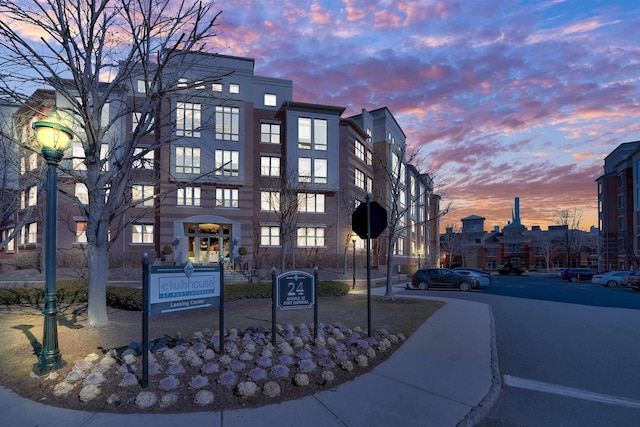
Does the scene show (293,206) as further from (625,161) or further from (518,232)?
(518,232)

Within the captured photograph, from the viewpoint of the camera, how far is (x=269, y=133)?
109ft

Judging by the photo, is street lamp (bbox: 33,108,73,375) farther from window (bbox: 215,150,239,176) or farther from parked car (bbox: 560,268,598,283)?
parked car (bbox: 560,268,598,283)

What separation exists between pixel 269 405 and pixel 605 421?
4.13m

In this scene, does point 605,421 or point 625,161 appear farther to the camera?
point 625,161

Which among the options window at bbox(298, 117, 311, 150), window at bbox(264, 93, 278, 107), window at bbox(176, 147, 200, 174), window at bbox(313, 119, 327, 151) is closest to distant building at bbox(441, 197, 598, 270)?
window at bbox(313, 119, 327, 151)

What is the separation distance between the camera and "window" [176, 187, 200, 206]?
99.5ft

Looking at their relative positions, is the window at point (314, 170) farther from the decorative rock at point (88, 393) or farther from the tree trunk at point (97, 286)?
the decorative rock at point (88, 393)

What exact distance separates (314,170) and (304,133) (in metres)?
3.36

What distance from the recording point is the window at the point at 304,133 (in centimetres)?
3328

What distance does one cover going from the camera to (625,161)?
48.6 meters

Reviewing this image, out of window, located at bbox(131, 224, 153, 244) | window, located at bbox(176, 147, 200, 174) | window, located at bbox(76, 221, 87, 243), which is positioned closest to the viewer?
window, located at bbox(76, 221, 87, 243)

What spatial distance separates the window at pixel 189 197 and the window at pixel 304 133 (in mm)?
9611

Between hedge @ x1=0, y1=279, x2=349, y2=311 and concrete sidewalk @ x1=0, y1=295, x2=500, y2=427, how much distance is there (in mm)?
7374

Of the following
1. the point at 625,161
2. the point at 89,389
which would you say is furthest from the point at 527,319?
the point at 625,161
